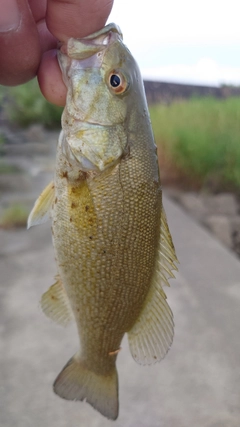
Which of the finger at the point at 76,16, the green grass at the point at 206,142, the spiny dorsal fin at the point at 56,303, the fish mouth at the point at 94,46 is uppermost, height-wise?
the finger at the point at 76,16

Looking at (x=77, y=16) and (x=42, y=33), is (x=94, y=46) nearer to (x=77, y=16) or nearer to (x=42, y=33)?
(x=77, y=16)

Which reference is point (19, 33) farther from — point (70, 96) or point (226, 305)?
point (226, 305)

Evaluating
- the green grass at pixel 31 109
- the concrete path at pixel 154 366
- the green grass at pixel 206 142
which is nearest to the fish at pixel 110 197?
the concrete path at pixel 154 366

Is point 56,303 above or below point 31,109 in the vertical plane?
above

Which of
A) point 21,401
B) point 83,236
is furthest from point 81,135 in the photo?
point 21,401

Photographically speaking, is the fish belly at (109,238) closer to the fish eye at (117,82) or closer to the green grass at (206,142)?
the fish eye at (117,82)

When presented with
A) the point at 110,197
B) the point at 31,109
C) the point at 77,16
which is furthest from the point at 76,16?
the point at 31,109
